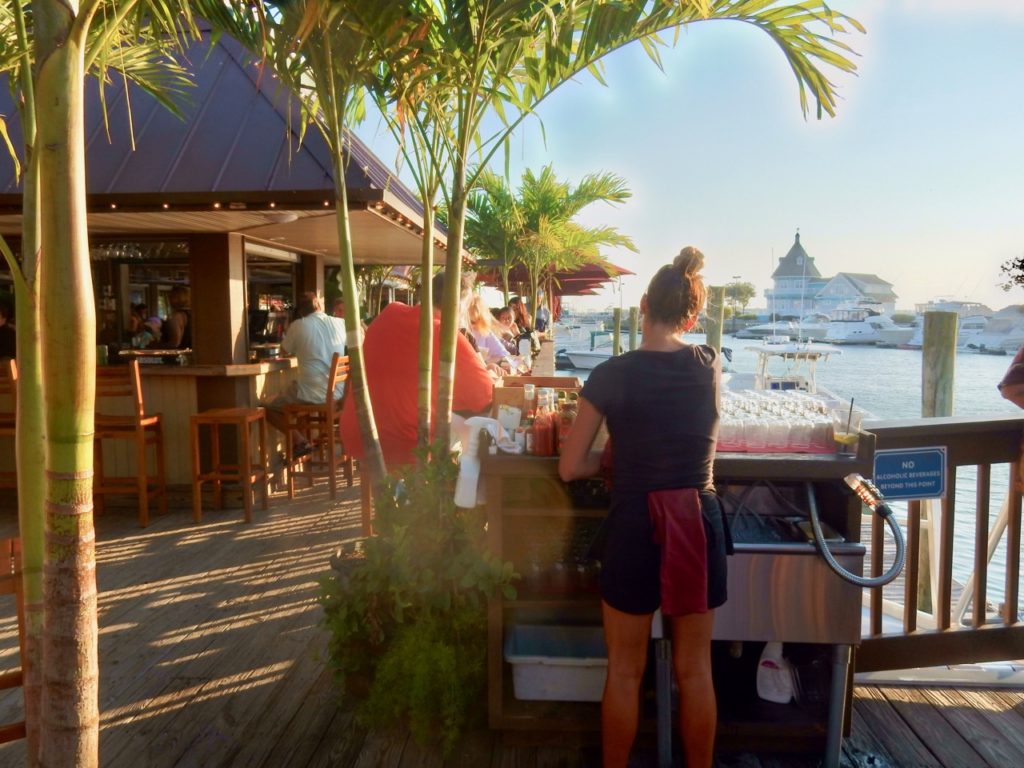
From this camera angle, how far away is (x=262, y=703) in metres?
2.66

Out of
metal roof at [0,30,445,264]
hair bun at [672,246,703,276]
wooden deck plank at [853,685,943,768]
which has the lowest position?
wooden deck plank at [853,685,943,768]

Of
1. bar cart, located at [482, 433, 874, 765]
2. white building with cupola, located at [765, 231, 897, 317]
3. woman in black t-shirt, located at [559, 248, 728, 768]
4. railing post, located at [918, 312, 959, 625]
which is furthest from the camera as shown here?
white building with cupola, located at [765, 231, 897, 317]

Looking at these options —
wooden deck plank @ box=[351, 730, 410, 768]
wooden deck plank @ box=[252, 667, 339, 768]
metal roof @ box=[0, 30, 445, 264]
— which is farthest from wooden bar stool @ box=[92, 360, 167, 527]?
wooden deck plank @ box=[351, 730, 410, 768]

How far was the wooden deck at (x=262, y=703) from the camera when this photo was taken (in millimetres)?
2354

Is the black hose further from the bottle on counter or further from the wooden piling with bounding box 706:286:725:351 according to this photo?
the wooden piling with bounding box 706:286:725:351

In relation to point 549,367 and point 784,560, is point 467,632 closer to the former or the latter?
point 784,560

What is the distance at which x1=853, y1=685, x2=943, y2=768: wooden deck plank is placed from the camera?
2348 mm

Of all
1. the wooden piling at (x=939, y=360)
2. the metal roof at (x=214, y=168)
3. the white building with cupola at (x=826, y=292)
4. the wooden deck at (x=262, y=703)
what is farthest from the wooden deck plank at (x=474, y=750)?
the white building with cupola at (x=826, y=292)

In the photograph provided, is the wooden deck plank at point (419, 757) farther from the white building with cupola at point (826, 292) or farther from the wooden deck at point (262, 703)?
the white building with cupola at point (826, 292)

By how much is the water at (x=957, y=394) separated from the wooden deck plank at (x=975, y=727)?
1.08 metres

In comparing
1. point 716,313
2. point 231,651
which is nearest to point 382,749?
point 231,651

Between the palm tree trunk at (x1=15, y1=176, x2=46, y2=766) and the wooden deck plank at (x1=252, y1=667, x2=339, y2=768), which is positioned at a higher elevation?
the palm tree trunk at (x1=15, y1=176, x2=46, y2=766)

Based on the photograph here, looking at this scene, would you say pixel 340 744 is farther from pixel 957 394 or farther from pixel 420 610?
pixel 957 394

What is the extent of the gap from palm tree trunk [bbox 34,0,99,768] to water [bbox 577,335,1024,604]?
299cm
